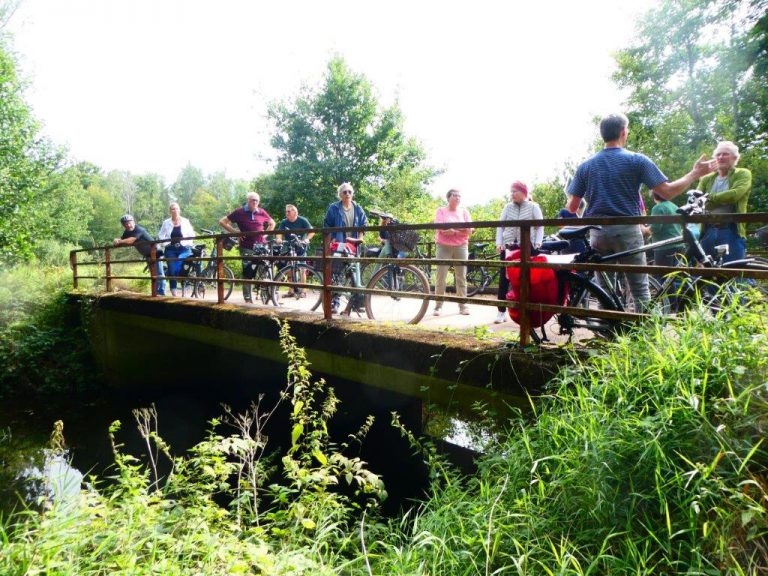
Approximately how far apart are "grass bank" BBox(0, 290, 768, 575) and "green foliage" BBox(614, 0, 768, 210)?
18.3 metres

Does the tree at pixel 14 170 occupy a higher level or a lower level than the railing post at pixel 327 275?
higher

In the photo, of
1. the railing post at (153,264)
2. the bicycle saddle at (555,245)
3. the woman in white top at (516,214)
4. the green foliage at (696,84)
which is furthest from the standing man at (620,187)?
the green foliage at (696,84)

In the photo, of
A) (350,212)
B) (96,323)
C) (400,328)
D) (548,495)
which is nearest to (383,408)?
(400,328)

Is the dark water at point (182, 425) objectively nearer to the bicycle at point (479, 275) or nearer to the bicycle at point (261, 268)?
the bicycle at point (261, 268)

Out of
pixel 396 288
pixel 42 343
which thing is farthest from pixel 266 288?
pixel 42 343

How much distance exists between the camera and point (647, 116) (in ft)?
79.5

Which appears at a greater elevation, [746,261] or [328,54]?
[328,54]

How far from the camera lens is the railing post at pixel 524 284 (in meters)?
3.98

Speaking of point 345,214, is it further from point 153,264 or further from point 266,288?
point 153,264

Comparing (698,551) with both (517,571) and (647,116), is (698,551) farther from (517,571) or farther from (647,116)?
(647,116)

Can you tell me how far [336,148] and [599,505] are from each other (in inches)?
1033

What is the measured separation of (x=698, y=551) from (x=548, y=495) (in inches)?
30.7

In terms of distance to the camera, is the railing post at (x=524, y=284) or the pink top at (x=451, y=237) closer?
the railing post at (x=524, y=284)

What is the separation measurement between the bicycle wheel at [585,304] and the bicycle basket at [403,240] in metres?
2.49
